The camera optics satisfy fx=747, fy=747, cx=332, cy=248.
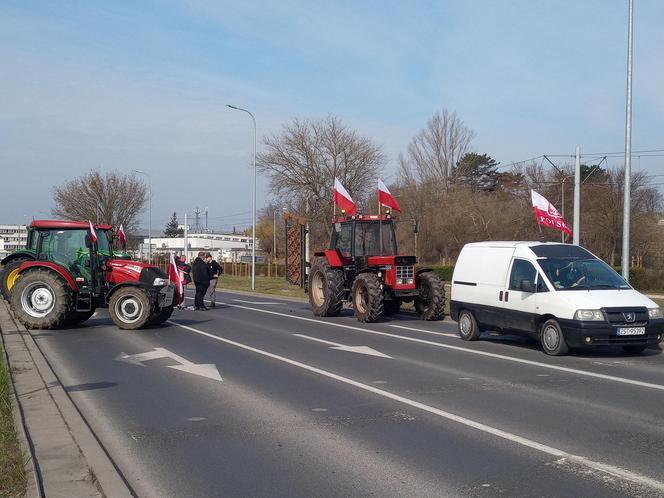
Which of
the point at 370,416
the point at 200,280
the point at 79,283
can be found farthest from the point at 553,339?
the point at 200,280

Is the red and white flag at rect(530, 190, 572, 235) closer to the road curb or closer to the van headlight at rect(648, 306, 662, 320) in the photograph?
the van headlight at rect(648, 306, 662, 320)

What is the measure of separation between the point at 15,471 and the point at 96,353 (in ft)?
25.5

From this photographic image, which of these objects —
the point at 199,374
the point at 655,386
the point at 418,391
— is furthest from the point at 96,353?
the point at 655,386

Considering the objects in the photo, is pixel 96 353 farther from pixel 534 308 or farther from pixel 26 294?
pixel 534 308

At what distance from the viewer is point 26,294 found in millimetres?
16578

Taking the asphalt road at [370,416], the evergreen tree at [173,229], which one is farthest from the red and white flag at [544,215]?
the evergreen tree at [173,229]

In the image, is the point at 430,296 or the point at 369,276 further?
the point at 430,296

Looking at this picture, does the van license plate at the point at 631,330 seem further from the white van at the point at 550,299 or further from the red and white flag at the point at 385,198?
the red and white flag at the point at 385,198

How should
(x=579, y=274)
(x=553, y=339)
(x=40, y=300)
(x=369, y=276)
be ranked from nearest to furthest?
(x=553, y=339) < (x=579, y=274) < (x=40, y=300) < (x=369, y=276)

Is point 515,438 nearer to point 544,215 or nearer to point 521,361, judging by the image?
point 521,361

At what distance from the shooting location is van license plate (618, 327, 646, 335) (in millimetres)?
12166

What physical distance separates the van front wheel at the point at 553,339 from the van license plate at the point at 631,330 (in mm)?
903

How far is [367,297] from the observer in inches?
744

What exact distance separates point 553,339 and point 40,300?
36.3ft
